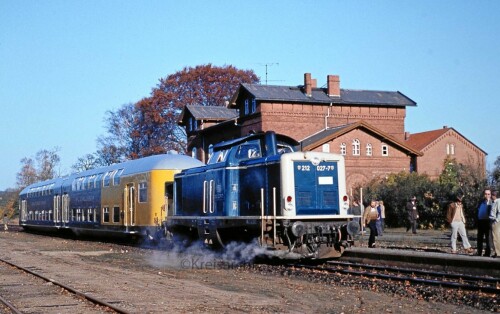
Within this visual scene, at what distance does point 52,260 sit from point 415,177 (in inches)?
1025

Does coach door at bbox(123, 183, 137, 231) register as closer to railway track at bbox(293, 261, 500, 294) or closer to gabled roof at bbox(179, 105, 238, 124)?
railway track at bbox(293, 261, 500, 294)

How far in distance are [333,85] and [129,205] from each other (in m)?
38.0

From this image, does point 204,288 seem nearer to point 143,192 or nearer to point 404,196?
point 143,192

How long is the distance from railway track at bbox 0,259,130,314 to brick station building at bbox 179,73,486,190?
129 feet

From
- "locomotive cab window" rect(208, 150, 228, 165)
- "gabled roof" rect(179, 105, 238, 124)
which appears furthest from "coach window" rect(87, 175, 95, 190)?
"gabled roof" rect(179, 105, 238, 124)

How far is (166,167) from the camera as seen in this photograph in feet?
81.7

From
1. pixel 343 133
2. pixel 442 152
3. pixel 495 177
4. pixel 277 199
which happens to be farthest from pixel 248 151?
pixel 442 152

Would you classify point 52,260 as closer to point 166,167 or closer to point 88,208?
point 166,167

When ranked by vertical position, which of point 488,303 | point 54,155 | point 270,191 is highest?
point 54,155

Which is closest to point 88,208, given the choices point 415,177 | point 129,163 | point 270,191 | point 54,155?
point 129,163

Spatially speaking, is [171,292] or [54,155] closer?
[171,292]

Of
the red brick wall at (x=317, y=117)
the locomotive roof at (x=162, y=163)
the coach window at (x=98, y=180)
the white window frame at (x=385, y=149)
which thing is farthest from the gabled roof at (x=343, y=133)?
the locomotive roof at (x=162, y=163)

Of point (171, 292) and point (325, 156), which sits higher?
point (325, 156)

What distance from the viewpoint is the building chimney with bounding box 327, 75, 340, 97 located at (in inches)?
2432
